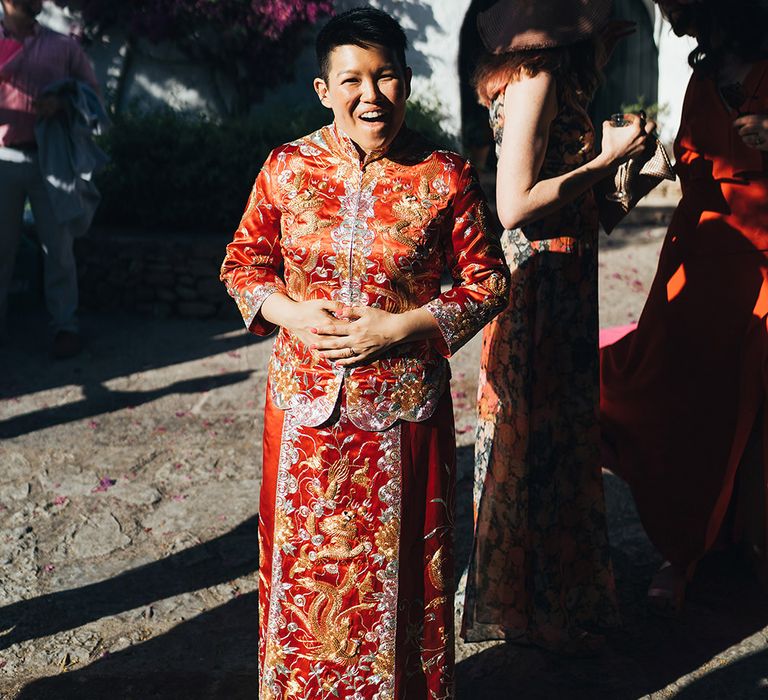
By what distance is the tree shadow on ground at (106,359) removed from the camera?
6.18 meters

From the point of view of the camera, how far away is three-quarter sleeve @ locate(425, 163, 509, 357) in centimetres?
252

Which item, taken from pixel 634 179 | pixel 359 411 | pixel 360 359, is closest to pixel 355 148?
pixel 360 359

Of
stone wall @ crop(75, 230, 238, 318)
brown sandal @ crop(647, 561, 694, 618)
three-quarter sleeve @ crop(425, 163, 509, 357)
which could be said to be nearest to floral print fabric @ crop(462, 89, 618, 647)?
brown sandal @ crop(647, 561, 694, 618)

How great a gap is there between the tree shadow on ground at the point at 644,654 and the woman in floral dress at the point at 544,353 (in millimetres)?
90

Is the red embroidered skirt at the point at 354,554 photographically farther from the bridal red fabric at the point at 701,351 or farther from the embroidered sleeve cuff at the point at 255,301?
the bridal red fabric at the point at 701,351

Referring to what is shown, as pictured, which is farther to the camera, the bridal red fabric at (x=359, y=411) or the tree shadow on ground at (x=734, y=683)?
the tree shadow on ground at (x=734, y=683)

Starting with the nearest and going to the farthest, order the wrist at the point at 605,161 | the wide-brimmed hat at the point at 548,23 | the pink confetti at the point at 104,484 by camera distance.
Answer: the wide-brimmed hat at the point at 548,23
the wrist at the point at 605,161
the pink confetti at the point at 104,484

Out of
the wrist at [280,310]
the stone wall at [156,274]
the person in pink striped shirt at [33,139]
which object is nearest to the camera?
the wrist at [280,310]

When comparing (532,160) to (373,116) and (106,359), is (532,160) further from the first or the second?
(106,359)

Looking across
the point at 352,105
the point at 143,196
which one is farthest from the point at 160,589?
the point at 143,196

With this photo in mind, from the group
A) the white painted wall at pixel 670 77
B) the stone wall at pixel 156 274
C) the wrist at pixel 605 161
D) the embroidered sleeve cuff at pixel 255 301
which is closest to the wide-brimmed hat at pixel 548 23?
the wrist at pixel 605 161

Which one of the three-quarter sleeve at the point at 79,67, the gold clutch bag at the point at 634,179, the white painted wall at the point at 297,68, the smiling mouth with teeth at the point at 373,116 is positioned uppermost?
the white painted wall at the point at 297,68

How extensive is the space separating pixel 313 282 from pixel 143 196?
6.44m

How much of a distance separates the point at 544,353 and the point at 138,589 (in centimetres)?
187
